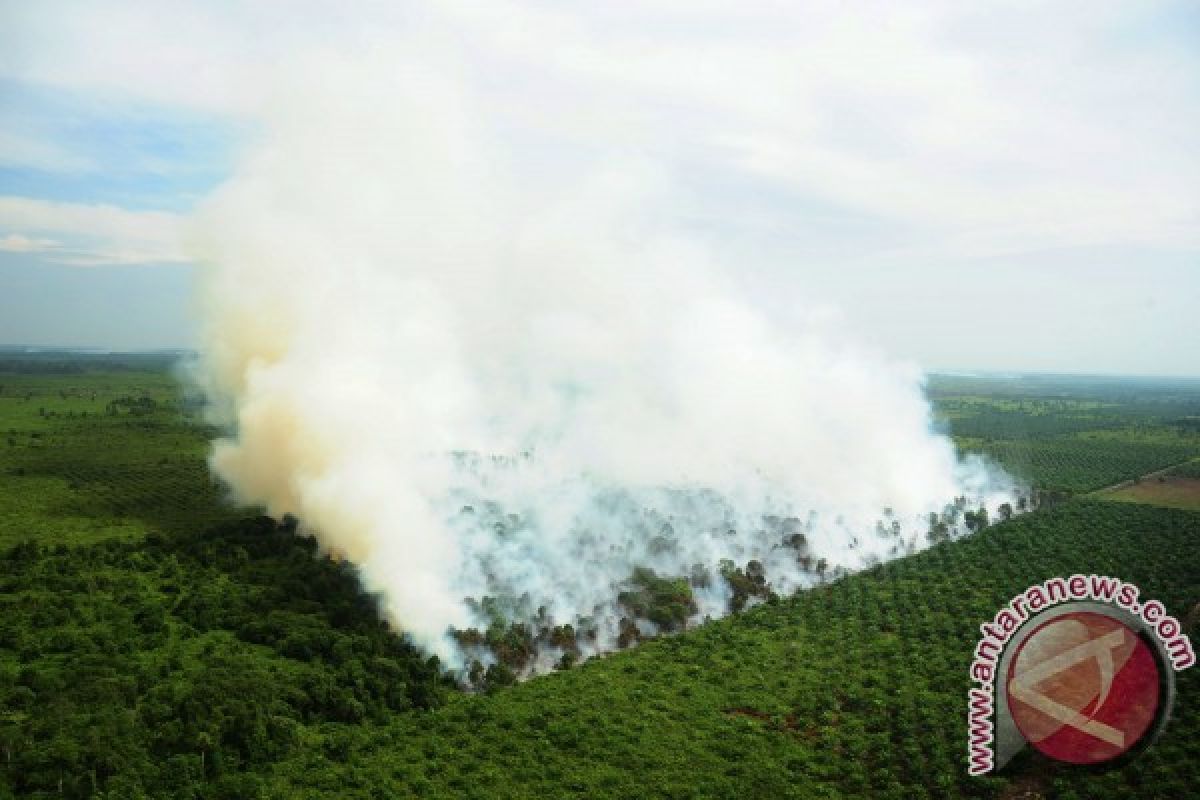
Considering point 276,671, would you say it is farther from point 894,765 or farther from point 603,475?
point 603,475

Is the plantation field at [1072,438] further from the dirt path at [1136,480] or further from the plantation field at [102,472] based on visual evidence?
the plantation field at [102,472]

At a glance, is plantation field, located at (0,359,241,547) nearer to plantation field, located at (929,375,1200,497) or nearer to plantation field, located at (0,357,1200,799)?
plantation field, located at (0,357,1200,799)

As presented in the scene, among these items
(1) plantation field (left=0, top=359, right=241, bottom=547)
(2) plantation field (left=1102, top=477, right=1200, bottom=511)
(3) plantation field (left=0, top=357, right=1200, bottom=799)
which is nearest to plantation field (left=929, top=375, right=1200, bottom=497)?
(2) plantation field (left=1102, top=477, right=1200, bottom=511)

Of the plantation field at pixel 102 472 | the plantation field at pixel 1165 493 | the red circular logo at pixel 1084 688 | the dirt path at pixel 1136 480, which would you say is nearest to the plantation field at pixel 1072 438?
the dirt path at pixel 1136 480

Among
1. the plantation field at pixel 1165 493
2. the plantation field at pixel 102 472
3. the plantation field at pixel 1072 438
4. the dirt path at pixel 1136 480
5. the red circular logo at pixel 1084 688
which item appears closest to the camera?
the red circular logo at pixel 1084 688

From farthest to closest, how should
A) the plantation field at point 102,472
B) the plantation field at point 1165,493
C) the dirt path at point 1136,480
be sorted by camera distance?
1. the dirt path at point 1136,480
2. the plantation field at point 1165,493
3. the plantation field at point 102,472
